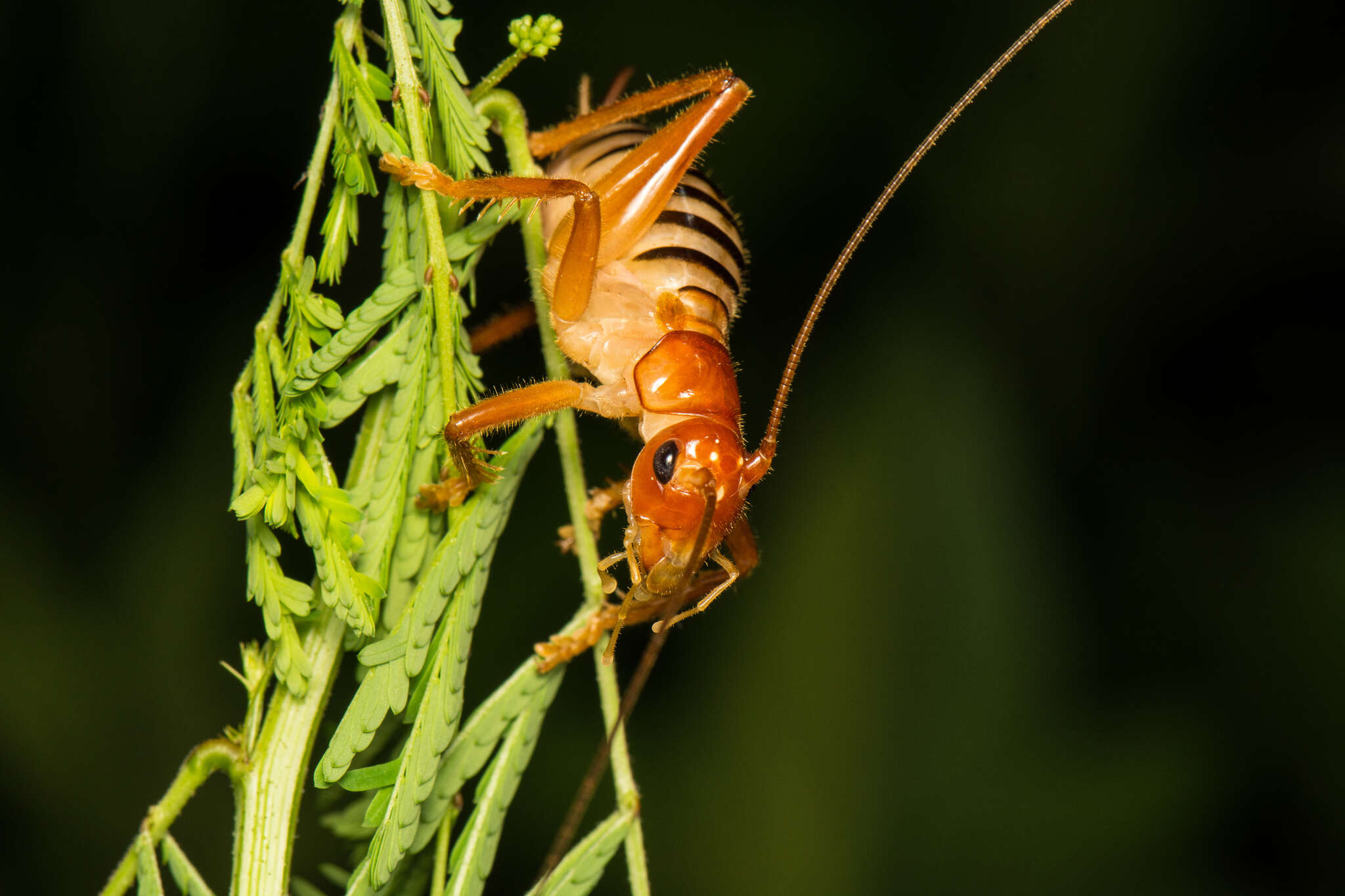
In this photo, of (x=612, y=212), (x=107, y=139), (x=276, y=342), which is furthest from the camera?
(x=107, y=139)

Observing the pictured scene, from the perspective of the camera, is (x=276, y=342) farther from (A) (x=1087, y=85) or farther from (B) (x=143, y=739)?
(A) (x=1087, y=85)

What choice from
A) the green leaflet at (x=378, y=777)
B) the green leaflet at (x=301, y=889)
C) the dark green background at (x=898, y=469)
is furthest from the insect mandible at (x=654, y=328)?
the dark green background at (x=898, y=469)

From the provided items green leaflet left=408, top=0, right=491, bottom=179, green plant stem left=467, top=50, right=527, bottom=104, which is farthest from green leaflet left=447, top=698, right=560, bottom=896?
green plant stem left=467, top=50, right=527, bottom=104

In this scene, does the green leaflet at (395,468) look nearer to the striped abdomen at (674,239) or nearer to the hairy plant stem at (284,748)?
the hairy plant stem at (284,748)

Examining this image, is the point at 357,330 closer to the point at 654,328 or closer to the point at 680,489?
→ the point at 680,489

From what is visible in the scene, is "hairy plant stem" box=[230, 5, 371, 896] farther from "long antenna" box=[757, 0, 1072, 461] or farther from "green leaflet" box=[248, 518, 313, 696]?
"long antenna" box=[757, 0, 1072, 461]

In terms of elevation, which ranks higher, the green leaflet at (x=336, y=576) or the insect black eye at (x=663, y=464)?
the insect black eye at (x=663, y=464)

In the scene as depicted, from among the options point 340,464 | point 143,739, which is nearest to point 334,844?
point 143,739
